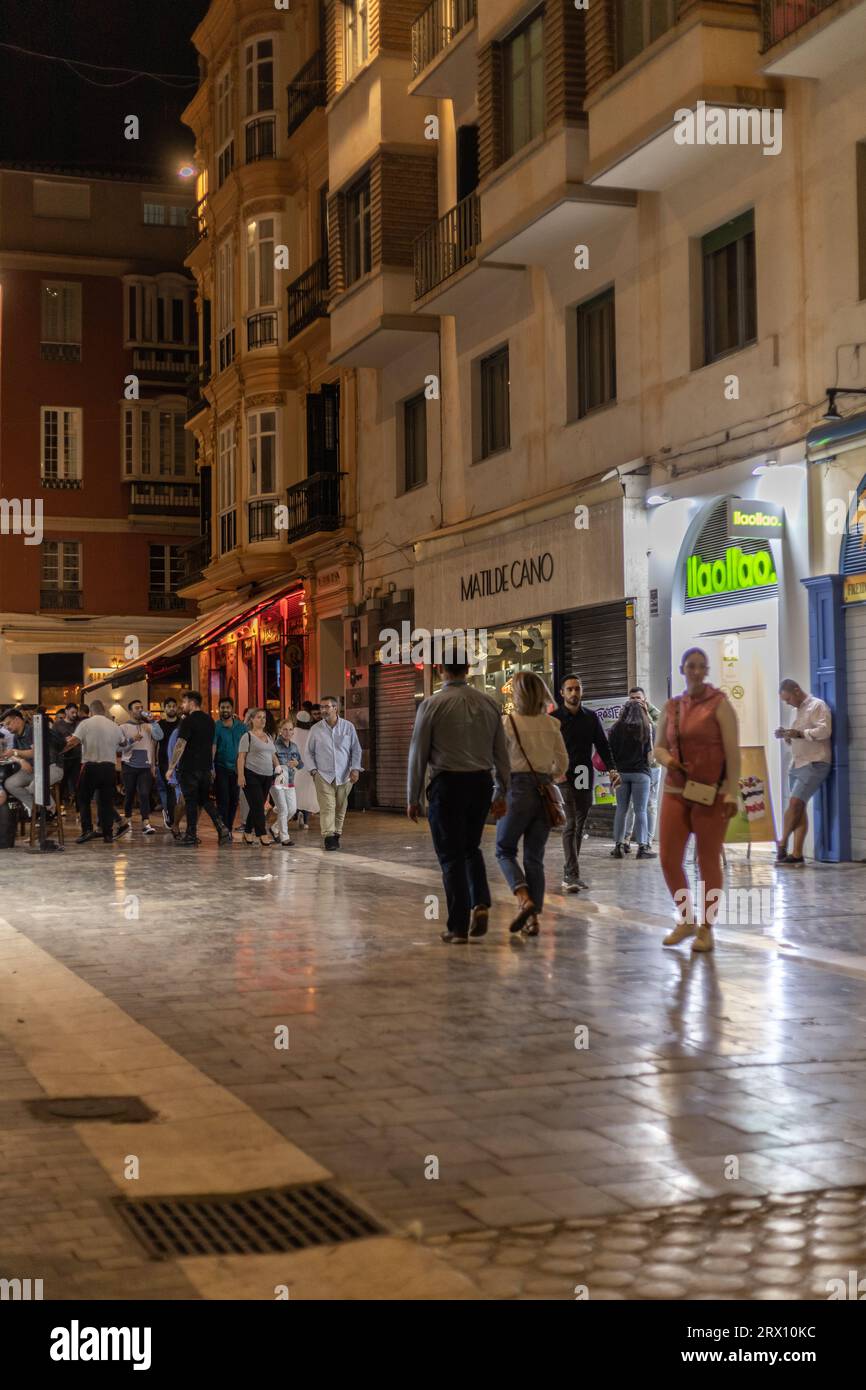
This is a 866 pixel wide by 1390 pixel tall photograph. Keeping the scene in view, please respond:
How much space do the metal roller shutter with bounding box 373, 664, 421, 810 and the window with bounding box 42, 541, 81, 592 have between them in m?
19.4

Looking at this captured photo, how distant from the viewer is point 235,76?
3397 centimetres

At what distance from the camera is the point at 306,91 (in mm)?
31266

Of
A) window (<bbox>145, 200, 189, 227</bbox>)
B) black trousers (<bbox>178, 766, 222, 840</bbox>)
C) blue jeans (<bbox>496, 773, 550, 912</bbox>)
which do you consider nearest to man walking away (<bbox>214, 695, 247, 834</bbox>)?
black trousers (<bbox>178, 766, 222, 840</bbox>)

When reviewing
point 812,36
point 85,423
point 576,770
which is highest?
point 85,423

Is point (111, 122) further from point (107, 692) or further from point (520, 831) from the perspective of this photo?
point (520, 831)

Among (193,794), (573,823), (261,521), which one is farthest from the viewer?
(261,521)

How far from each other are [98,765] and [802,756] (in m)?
9.43

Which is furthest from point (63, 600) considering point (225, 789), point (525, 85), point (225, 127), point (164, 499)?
point (525, 85)

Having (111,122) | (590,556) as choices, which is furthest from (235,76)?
(590,556)

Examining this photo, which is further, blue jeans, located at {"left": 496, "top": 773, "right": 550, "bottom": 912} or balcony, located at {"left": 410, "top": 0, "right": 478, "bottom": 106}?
balcony, located at {"left": 410, "top": 0, "right": 478, "bottom": 106}

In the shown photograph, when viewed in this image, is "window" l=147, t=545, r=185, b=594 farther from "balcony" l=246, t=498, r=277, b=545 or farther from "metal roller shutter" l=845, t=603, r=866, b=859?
"metal roller shutter" l=845, t=603, r=866, b=859

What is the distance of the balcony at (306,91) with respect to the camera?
3036 centimetres

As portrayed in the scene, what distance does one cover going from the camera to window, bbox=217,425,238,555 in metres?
34.6

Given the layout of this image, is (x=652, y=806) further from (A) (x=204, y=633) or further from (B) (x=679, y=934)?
(A) (x=204, y=633)
